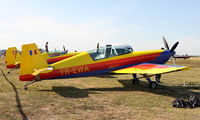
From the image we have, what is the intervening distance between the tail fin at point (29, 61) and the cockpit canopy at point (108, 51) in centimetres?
329

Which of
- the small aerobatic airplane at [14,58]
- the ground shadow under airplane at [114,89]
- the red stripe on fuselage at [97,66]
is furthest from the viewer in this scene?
the small aerobatic airplane at [14,58]

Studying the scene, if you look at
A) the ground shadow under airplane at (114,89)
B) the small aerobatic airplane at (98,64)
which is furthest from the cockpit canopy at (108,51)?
the ground shadow under airplane at (114,89)

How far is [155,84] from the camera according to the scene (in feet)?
36.8

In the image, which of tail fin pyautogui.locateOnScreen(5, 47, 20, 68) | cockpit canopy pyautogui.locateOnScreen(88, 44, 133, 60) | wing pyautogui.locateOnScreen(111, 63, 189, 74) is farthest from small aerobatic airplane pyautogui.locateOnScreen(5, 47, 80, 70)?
wing pyautogui.locateOnScreen(111, 63, 189, 74)

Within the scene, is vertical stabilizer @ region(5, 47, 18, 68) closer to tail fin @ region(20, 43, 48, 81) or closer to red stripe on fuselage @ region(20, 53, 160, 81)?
tail fin @ region(20, 43, 48, 81)

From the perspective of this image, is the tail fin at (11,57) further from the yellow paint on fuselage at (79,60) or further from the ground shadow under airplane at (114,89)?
the yellow paint on fuselage at (79,60)

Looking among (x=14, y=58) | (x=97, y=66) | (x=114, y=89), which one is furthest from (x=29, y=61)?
(x=14, y=58)

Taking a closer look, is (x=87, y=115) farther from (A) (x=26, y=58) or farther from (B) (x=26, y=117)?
(A) (x=26, y=58)

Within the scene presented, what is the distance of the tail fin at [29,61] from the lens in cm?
997

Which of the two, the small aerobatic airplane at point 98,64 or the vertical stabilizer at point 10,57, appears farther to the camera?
the vertical stabilizer at point 10,57

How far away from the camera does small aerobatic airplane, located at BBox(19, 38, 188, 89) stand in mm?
10047

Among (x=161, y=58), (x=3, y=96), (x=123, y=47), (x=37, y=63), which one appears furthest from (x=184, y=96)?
(x=3, y=96)

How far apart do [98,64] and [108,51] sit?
1.17m

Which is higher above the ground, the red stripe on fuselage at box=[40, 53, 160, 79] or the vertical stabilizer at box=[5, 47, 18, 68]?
the vertical stabilizer at box=[5, 47, 18, 68]
